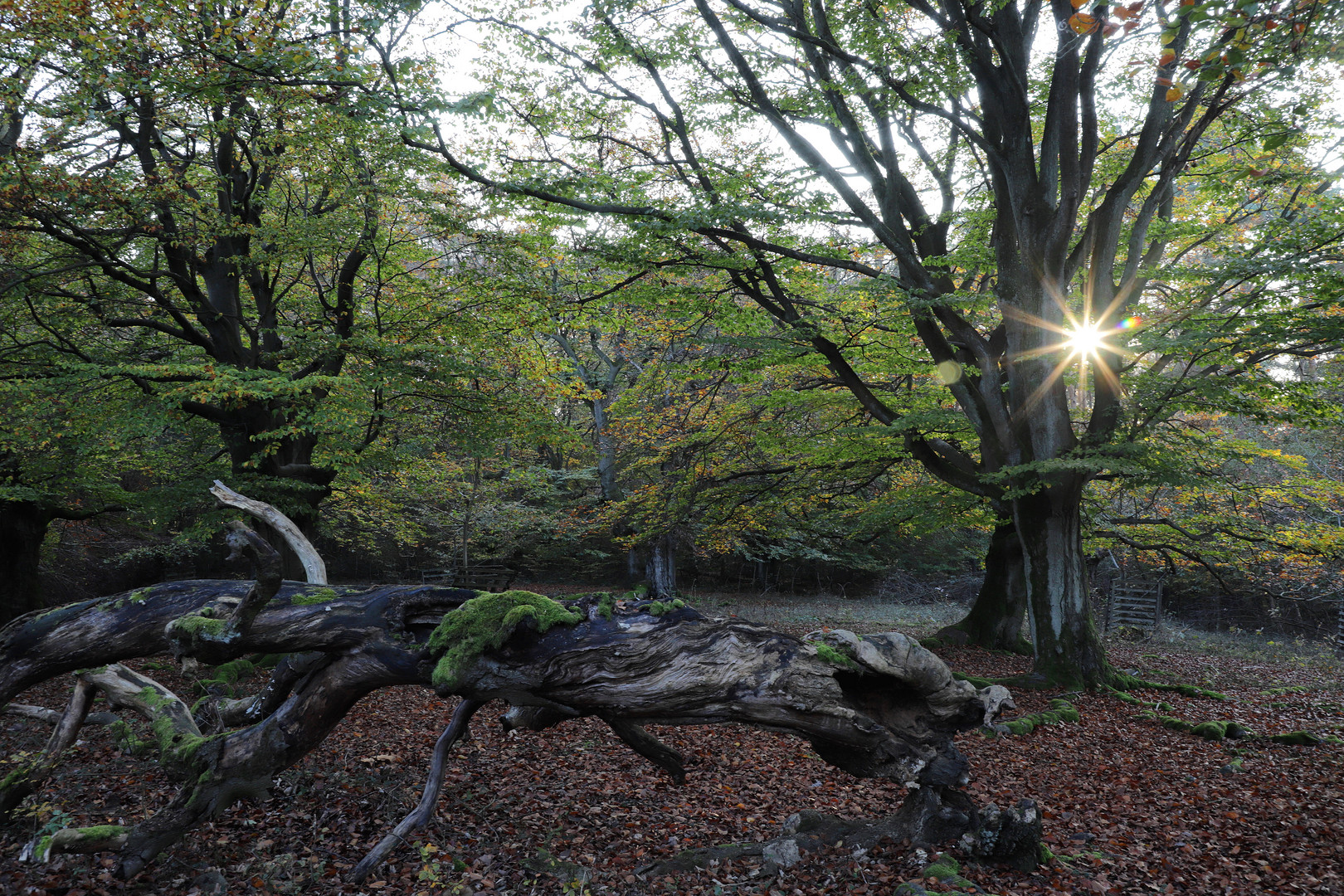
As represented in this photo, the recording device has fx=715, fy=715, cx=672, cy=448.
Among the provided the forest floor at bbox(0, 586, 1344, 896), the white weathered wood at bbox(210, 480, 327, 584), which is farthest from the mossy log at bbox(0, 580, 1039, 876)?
the forest floor at bbox(0, 586, 1344, 896)

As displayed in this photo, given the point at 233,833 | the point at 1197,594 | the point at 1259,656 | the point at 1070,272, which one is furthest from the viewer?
the point at 1197,594

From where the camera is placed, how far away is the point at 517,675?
14.8 ft

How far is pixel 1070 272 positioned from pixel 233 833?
1161cm

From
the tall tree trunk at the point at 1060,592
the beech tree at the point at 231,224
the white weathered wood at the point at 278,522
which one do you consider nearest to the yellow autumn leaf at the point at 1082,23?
the white weathered wood at the point at 278,522

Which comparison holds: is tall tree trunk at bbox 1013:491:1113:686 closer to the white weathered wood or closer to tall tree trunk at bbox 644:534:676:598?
the white weathered wood

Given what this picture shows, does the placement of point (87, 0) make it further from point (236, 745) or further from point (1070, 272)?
point (1070, 272)

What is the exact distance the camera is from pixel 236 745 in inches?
190

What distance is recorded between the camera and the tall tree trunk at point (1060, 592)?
10.3 m

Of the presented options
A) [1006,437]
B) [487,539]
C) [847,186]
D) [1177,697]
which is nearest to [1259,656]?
[1177,697]

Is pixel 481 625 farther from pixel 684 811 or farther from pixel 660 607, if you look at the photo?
pixel 684 811

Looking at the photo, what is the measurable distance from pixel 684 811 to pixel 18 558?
13914 mm

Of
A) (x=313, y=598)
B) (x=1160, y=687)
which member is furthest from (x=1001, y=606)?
(x=313, y=598)

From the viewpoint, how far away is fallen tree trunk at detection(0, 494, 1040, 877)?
4480 mm

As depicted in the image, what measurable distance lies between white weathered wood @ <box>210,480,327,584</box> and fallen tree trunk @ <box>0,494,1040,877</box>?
0.19 meters
